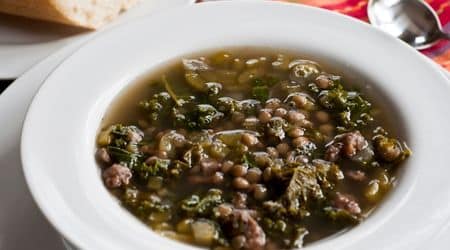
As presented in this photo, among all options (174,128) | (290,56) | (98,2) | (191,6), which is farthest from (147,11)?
(174,128)

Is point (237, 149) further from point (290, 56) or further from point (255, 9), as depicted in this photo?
point (255, 9)

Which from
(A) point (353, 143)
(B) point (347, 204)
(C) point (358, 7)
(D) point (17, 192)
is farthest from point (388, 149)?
(C) point (358, 7)

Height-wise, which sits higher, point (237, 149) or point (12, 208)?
point (237, 149)

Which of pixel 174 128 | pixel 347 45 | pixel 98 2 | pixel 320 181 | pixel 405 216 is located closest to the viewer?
pixel 405 216

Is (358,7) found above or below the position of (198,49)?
below

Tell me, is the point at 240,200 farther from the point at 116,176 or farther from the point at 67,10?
the point at 67,10

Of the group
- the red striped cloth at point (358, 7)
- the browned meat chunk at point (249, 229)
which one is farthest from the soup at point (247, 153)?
the red striped cloth at point (358, 7)
